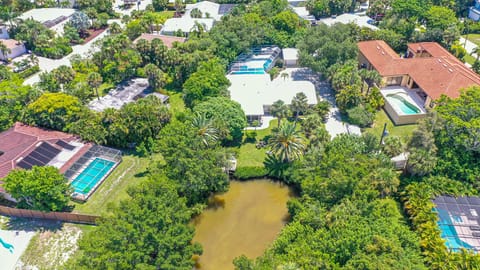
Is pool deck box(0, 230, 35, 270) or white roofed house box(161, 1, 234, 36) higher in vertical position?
white roofed house box(161, 1, 234, 36)

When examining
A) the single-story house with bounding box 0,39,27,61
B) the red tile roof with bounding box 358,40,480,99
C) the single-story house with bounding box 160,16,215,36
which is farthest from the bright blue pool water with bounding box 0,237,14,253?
the red tile roof with bounding box 358,40,480,99

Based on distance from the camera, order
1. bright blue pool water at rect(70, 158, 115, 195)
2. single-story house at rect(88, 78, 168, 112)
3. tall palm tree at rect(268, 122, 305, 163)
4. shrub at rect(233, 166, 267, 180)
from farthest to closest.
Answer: single-story house at rect(88, 78, 168, 112), shrub at rect(233, 166, 267, 180), tall palm tree at rect(268, 122, 305, 163), bright blue pool water at rect(70, 158, 115, 195)

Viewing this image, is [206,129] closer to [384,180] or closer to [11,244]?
[384,180]

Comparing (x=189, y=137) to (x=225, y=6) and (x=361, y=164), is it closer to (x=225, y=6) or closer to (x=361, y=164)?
(x=361, y=164)

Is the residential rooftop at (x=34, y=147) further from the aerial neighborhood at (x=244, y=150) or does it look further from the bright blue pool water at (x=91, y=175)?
the bright blue pool water at (x=91, y=175)

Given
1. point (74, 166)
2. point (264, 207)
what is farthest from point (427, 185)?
point (74, 166)

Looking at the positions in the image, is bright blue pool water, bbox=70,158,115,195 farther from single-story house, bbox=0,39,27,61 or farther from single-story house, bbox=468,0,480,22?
single-story house, bbox=468,0,480,22

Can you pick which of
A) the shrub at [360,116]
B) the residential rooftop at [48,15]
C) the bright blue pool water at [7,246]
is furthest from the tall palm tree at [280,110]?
the residential rooftop at [48,15]
